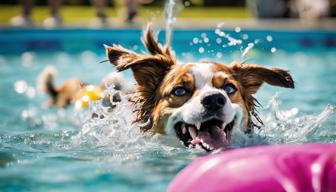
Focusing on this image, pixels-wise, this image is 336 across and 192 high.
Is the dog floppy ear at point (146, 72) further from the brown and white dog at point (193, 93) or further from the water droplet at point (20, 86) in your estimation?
the water droplet at point (20, 86)

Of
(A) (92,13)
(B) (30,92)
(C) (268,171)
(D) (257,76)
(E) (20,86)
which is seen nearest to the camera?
(C) (268,171)

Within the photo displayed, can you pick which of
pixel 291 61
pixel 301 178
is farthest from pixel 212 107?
pixel 291 61

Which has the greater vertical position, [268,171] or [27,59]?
[27,59]

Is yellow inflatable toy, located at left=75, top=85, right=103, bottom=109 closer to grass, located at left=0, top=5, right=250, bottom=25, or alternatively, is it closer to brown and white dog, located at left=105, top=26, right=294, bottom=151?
brown and white dog, located at left=105, top=26, right=294, bottom=151

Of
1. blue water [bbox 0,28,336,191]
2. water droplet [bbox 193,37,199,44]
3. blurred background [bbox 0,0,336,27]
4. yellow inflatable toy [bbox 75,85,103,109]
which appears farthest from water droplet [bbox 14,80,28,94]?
water droplet [bbox 193,37,199,44]

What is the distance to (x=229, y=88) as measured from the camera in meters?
4.19

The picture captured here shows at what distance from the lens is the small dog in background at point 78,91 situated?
505 cm

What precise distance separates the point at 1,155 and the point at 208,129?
1198mm

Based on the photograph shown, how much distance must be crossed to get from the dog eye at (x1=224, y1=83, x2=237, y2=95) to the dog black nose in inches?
8.4

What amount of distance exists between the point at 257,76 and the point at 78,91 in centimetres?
229

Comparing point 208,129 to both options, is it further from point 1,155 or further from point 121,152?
point 1,155

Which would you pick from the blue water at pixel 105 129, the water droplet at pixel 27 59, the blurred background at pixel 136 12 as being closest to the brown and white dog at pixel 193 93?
the blue water at pixel 105 129

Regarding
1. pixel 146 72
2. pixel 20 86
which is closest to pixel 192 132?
pixel 146 72

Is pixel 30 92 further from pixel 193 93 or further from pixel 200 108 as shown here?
pixel 200 108
